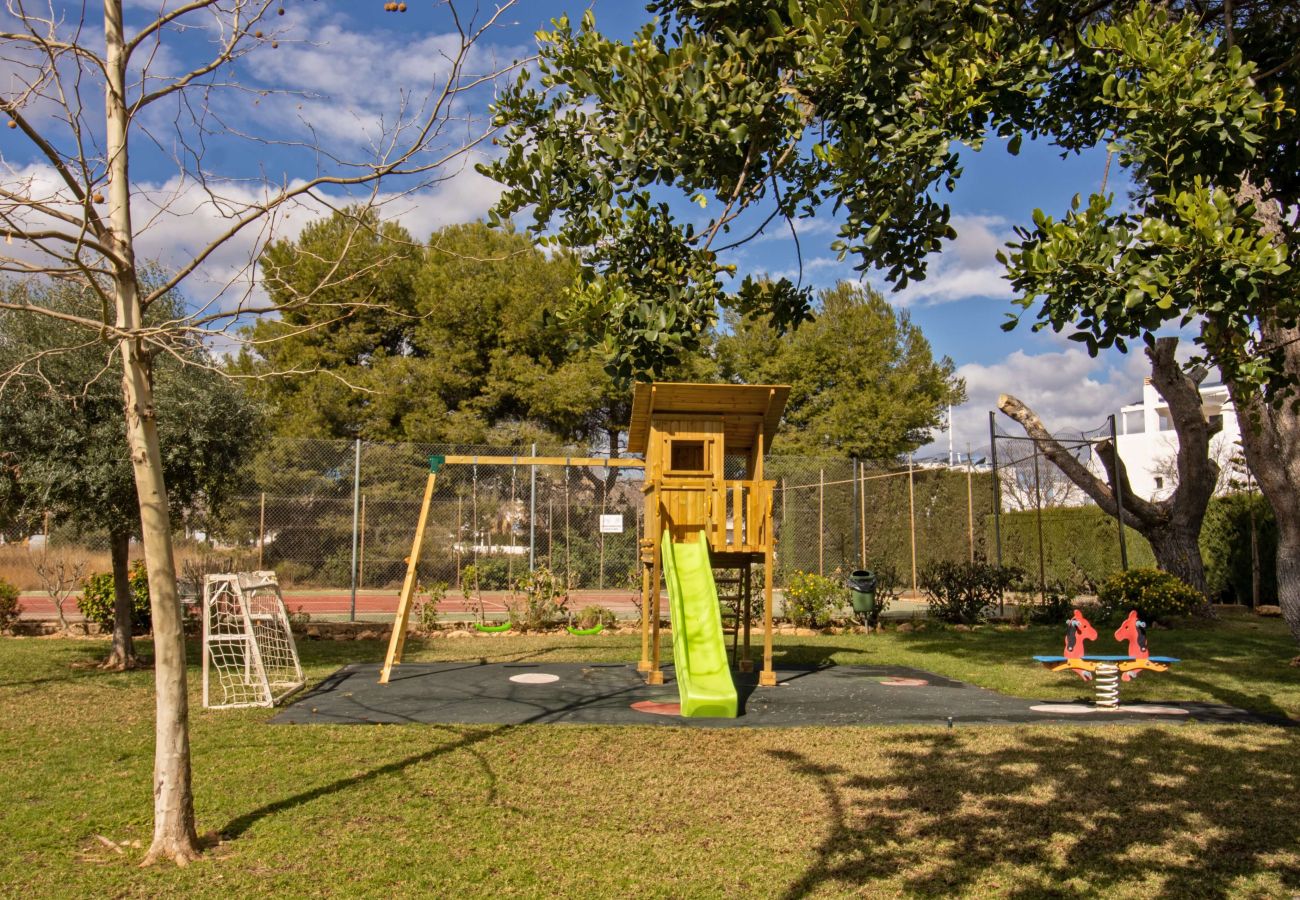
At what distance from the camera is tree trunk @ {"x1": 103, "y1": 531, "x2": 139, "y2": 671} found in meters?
10.4

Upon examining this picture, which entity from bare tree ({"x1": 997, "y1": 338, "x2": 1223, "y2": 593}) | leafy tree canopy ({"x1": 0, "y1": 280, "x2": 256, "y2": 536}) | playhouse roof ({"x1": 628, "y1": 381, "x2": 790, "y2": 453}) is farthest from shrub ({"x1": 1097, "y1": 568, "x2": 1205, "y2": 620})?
leafy tree canopy ({"x1": 0, "y1": 280, "x2": 256, "y2": 536})

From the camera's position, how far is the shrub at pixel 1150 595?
14.7 m

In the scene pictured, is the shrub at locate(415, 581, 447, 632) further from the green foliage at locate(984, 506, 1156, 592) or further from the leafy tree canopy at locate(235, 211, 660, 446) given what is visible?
the green foliage at locate(984, 506, 1156, 592)

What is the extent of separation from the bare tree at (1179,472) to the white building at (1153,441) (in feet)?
73.6

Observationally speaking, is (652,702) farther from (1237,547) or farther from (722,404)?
(1237,547)

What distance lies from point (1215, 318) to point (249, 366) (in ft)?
73.1

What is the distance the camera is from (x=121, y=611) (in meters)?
10.6

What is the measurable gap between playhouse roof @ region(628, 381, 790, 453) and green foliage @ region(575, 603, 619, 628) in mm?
5153

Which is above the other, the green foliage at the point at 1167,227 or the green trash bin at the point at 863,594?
the green foliage at the point at 1167,227

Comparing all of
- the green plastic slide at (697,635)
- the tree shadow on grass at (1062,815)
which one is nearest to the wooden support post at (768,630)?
the green plastic slide at (697,635)

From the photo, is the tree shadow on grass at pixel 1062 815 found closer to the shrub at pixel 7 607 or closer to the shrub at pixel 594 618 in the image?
the shrub at pixel 594 618

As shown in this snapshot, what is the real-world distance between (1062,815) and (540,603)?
429 inches

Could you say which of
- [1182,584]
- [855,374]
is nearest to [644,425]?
[1182,584]

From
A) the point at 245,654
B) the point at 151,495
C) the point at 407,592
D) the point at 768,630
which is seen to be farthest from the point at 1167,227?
the point at 407,592
